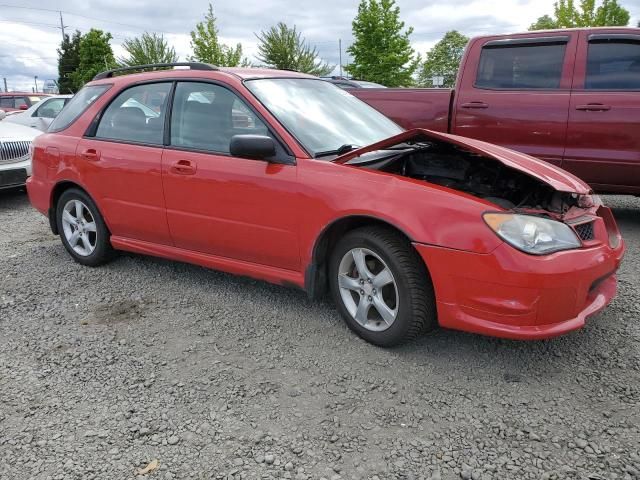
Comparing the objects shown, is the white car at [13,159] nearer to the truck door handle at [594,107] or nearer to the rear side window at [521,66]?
the rear side window at [521,66]

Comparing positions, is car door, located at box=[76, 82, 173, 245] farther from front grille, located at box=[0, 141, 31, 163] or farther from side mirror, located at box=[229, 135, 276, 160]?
front grille, located at box=[0, 141, 31, 163]

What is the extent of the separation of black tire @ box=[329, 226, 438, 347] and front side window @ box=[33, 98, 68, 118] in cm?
1035

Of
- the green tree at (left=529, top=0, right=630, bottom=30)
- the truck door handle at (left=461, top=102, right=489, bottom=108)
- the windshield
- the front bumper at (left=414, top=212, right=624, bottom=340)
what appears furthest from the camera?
the green tree at (left=529, top=0, right=630, bottom=30)

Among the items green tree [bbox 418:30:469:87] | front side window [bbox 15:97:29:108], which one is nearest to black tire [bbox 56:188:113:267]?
front side window [bbox 15:97:29:108]

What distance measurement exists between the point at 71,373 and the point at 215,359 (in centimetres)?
76

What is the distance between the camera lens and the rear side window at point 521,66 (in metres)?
5.41

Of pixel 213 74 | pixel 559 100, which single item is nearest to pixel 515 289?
pixel 213 74

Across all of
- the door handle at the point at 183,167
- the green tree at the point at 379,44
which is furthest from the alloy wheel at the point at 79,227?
the green tree at the point at 379,44

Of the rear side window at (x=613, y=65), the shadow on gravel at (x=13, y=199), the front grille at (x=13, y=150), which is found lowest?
the shadow on gravel at (x=13, y=199)

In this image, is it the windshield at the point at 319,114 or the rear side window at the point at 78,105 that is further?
the rear side window at the point at 78,105

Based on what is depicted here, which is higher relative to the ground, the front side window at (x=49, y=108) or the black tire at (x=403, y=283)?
the front side window at (x=49, y=108)

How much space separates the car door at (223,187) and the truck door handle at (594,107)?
3360 millimetres

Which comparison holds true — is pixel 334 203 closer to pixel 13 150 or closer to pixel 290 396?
Answer: pixel 290 396

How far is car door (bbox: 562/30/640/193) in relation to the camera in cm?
505
